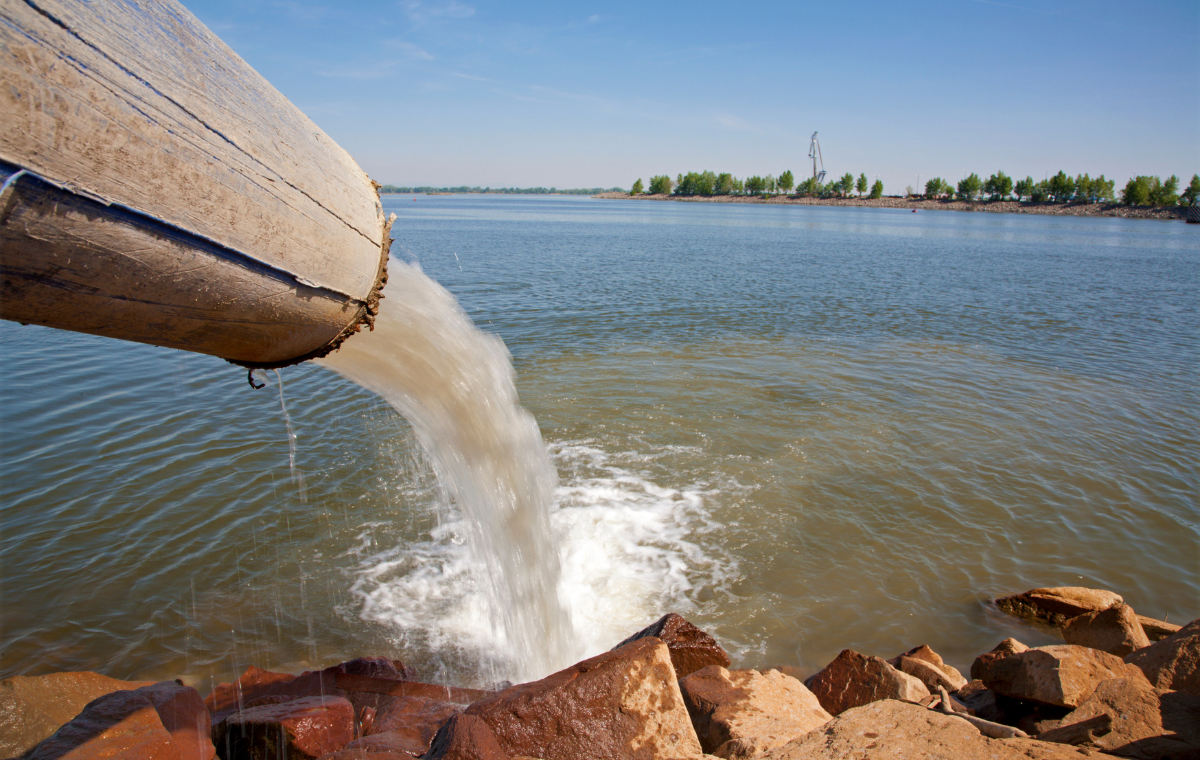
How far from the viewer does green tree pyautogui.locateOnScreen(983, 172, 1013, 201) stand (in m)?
145

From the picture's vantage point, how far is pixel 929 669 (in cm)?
503

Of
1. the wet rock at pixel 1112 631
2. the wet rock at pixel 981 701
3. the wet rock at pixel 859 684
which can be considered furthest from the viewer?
the wet rock at pixel 1112 631

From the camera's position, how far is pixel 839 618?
613 cm

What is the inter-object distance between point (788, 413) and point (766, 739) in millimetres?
7861

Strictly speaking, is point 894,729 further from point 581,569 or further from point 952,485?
point 952,485

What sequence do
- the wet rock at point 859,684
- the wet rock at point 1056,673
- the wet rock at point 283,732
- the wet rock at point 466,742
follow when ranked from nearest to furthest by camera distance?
the wet rock at point 466,742 → the wet rock at point 283,732 → the wet rock at point 1056,673 → the wet rock at point 859,684

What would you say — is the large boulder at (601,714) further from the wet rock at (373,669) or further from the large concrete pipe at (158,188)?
the large concrete pipe at (158,188)

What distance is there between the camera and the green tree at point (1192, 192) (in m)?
118

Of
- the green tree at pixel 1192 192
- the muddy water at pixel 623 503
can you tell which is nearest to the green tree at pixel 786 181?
the green tree at pixel 1192 192

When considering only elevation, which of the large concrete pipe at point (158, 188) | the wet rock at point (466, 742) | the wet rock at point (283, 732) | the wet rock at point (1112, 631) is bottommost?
the wet rock at point (1112, 631)

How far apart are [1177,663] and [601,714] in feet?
12.4

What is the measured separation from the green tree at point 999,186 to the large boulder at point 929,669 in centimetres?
17278

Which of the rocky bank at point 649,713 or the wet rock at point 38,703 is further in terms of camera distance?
the wet rock at point 38,703

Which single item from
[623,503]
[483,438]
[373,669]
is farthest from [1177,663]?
[373,669]
